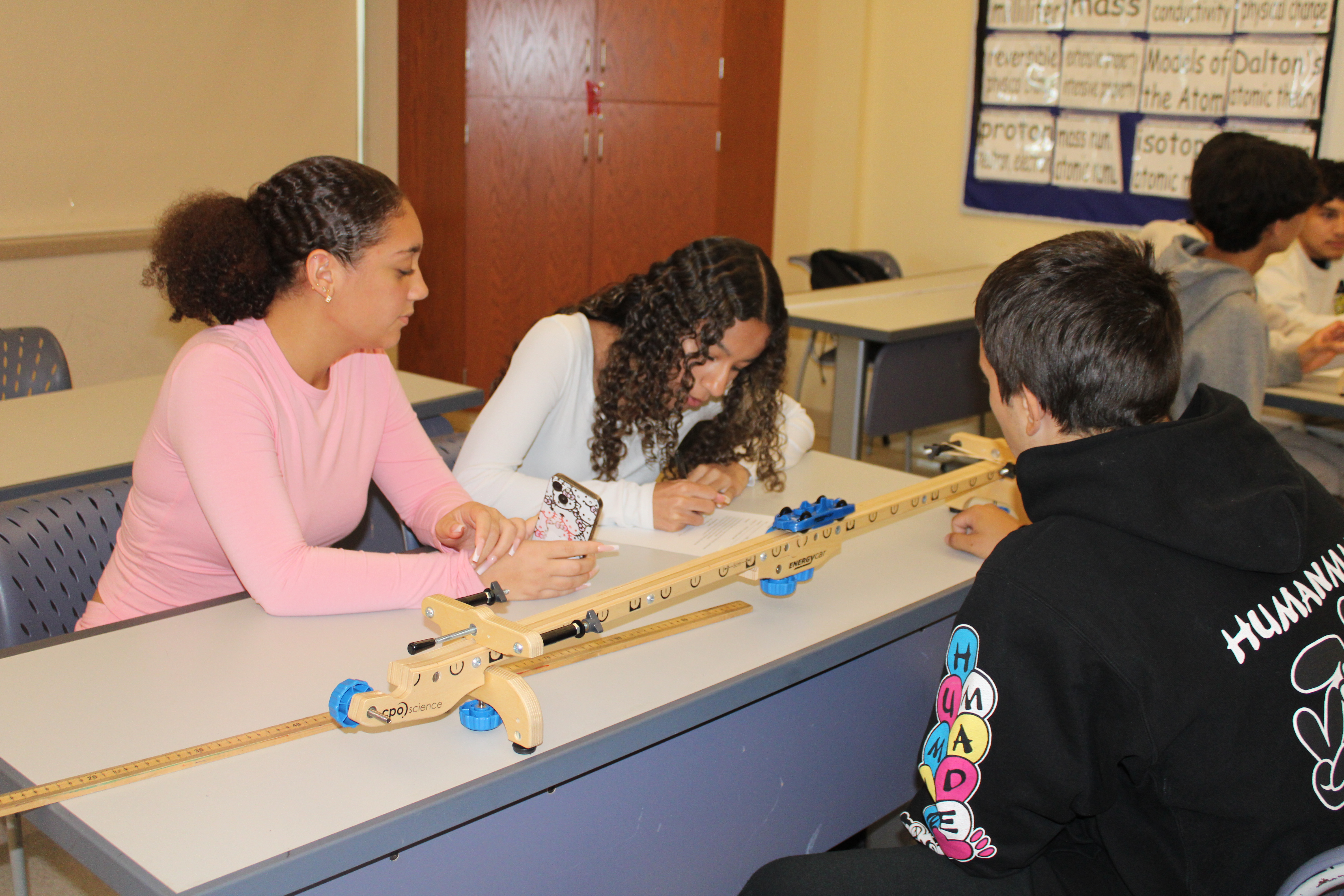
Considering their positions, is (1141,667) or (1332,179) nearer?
(1141,667)

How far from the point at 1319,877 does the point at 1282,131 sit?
4.29 m

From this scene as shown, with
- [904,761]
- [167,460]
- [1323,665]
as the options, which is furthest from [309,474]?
[1323,665]

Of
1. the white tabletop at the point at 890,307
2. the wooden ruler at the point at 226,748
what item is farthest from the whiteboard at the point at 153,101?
the wooden ruler at the point at 226,748

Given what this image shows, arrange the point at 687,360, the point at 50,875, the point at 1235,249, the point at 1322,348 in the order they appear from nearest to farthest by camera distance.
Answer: the point at 687,360
the point at 50,875
the point at 1235,249
the point at 1322,348

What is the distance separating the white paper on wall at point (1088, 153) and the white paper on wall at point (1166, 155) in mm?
78

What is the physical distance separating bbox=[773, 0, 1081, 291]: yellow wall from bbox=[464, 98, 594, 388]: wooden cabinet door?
115 cm

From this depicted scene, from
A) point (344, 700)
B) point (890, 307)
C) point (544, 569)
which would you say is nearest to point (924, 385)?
point (890, 307)

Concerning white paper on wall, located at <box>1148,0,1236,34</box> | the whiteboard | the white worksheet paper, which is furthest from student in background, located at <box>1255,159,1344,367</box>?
the whiteboard

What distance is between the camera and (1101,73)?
4859mm

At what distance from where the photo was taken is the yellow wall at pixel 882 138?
209 inches

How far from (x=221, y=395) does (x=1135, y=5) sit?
4513 millimetres

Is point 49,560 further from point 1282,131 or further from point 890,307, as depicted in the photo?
point 1282,131

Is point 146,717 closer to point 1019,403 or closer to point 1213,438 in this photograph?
point 1019,403

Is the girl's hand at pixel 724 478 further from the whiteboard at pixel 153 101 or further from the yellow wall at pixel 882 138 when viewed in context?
the yellow wall at pixel 882 138
